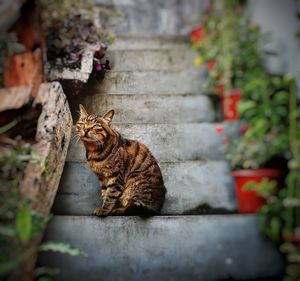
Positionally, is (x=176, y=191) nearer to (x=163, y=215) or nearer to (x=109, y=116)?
(x=163, y=215)

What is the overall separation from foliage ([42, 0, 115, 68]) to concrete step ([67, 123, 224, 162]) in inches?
19.8

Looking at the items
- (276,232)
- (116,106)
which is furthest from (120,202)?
(276,232)

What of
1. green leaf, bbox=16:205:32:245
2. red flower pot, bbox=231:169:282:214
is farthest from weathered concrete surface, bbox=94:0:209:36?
green leaf, bbox=16:205:32:245

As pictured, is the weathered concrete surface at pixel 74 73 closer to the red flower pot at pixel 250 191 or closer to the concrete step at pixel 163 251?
the concrete step at pixel 163 251

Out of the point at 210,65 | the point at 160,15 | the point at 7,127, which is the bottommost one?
the point at 7,127

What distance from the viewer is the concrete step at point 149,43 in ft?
8.30

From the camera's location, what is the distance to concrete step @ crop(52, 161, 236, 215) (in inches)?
76.6

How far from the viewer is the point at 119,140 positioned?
1983 mm

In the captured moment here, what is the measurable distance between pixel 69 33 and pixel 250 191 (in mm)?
1453

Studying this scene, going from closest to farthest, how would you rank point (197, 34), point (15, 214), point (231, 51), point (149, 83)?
point (15, 214) < point (149, 83) < point (231, 51) < point (197, 34)

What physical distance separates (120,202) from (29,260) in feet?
1.77

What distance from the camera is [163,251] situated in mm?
1839

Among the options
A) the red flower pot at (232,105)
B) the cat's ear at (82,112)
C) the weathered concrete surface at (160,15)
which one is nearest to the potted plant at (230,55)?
the red flower pot at (232,105)

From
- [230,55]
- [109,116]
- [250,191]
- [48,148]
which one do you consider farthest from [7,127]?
[230,55]
